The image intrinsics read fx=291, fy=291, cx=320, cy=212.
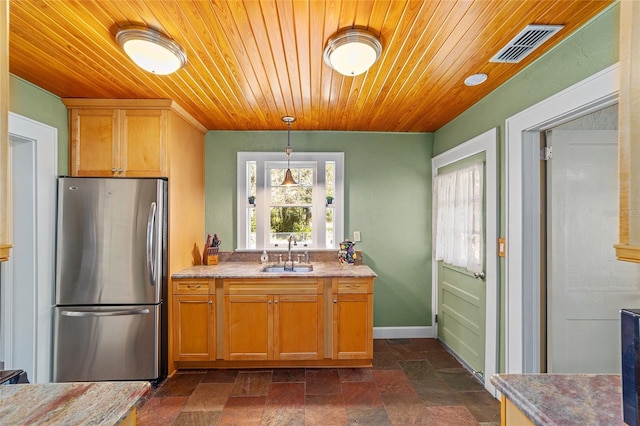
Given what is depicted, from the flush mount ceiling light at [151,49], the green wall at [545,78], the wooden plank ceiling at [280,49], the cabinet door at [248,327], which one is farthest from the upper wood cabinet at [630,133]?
the cabinet door at [248,327]

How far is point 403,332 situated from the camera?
3.49m

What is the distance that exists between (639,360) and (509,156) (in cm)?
167

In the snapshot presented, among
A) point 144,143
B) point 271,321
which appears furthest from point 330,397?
point 144,143

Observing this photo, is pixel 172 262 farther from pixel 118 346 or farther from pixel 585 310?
pixel 585 310

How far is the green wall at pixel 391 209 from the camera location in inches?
138

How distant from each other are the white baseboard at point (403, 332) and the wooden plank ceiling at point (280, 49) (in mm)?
2481

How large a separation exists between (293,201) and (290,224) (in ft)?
0.92

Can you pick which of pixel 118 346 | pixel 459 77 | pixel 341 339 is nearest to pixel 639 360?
pixel 459 77

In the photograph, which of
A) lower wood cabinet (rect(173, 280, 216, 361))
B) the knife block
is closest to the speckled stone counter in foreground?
lower wood cabinet (rect(173, 280, 216, 361))

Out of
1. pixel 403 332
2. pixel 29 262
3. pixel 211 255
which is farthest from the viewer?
pixel 403 332

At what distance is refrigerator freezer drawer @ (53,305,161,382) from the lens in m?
2.40

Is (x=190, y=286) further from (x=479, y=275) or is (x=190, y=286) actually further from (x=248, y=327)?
(x=479, y=275)

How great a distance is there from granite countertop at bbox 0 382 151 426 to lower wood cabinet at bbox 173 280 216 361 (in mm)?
1637

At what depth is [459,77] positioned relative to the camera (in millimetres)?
2119
